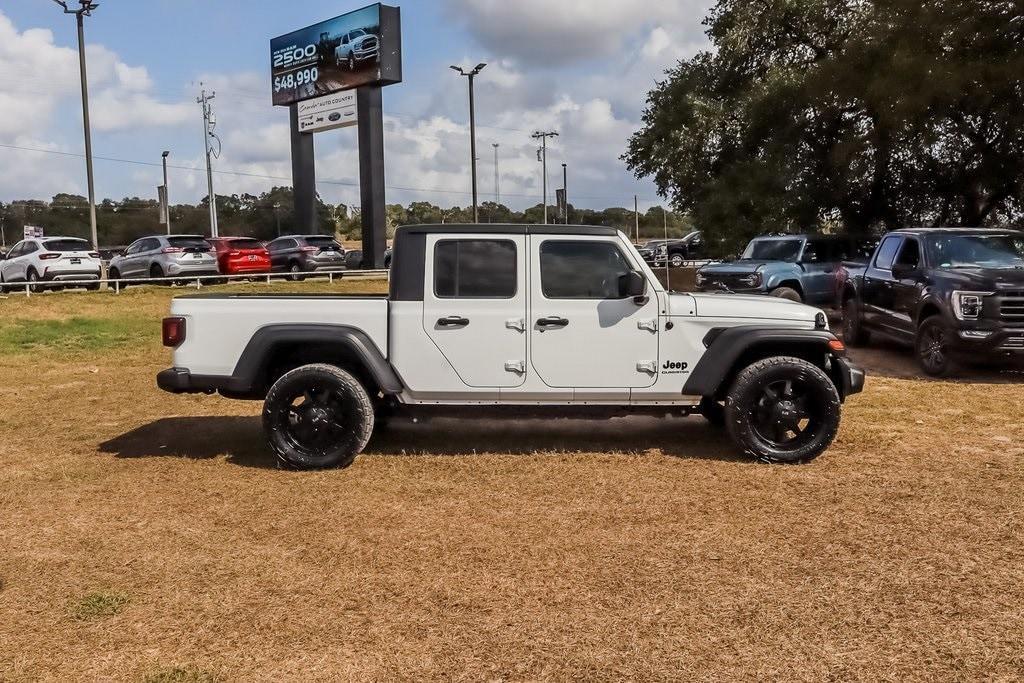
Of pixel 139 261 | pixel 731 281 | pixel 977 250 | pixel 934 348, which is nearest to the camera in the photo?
pixel 934 348

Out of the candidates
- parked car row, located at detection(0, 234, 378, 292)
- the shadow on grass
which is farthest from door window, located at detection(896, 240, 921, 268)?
parked car row, located at detection(0, 234, 378, 292)

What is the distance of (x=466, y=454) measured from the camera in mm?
7172

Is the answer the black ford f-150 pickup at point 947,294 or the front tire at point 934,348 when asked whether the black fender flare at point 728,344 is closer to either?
the black ford f-150 pickup at point 947,294

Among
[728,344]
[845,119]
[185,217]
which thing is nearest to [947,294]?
[728,344]

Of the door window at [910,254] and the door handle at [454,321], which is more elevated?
the door window at [910,254]

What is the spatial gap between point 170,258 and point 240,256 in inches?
83.0

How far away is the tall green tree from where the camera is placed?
18.0m

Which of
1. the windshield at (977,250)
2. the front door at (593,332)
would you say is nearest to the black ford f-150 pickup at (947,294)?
the windshield at (977,250)

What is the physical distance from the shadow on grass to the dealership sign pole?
25971 mm

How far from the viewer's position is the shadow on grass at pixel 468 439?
285 inches

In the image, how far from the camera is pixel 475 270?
22.1 ft

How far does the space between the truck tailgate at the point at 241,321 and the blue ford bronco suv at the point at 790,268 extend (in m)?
9.65

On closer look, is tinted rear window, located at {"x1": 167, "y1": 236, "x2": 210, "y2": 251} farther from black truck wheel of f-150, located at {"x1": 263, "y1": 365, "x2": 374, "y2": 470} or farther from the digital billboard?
black truck wheel of f-150, located at {"x1": 263, "y1": 365, "x2": 374, "y2": 470}

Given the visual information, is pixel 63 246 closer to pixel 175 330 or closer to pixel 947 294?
pixel 175 330
